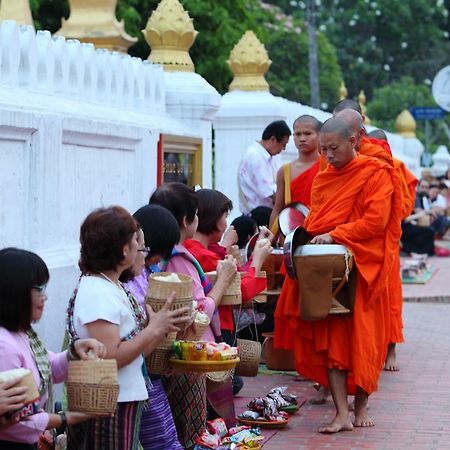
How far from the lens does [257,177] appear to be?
33.8 feet

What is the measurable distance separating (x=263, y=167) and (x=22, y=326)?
20.5 ft

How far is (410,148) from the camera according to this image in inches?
1050

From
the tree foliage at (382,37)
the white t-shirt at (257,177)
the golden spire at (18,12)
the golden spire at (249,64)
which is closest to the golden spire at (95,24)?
the golden spire at (18,12)

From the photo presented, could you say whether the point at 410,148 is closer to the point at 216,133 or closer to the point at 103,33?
the point at 216,133

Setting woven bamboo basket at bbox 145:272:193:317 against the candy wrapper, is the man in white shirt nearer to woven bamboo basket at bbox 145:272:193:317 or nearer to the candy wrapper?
the candy wrapper

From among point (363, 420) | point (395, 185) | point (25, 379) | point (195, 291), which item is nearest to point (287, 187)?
point (395, 185)

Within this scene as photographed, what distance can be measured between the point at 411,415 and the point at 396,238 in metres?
1.12

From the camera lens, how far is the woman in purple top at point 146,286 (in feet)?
16.8

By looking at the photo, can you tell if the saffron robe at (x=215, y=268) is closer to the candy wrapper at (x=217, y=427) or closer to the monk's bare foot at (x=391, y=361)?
the candy wrapper at (x=217, y=427)

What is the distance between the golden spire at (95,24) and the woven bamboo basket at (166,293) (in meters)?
4.25

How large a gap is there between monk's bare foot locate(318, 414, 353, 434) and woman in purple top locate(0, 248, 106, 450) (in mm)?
2875

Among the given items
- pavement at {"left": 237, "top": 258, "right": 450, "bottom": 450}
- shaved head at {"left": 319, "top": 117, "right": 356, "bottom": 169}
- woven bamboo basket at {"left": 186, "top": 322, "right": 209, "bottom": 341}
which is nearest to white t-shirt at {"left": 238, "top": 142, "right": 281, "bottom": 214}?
pavement at {"left": 237, "top": 258, "right": 450, "bottom": 450}

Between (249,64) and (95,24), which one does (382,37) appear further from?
(95,24)

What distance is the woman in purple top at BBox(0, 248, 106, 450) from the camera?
13.4 feet
